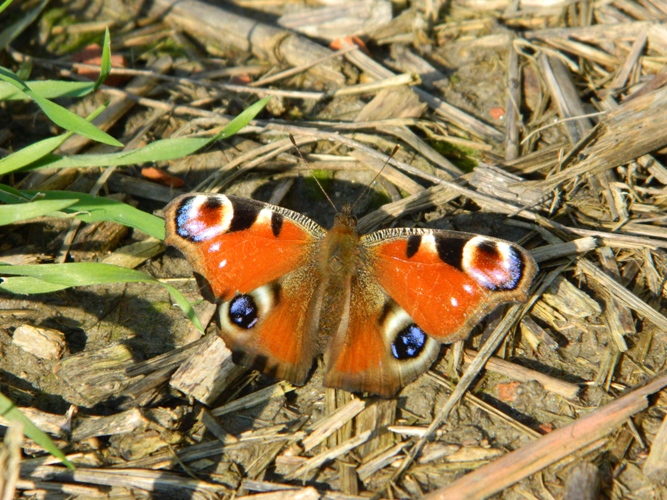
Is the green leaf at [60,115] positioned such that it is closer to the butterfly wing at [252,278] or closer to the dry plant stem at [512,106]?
the butterfly wing at [252,278]

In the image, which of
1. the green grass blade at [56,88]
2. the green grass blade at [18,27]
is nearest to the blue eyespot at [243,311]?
the green grass blade at [56,88]

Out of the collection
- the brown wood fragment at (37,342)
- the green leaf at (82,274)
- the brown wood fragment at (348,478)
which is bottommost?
the brown wood fragment at (348,478)

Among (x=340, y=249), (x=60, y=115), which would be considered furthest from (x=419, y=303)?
(x=60, y=115)

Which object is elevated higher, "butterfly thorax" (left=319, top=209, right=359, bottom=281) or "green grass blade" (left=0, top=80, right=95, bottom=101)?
"green grass blade" (left=0, top=80, right=95, bottom=101)

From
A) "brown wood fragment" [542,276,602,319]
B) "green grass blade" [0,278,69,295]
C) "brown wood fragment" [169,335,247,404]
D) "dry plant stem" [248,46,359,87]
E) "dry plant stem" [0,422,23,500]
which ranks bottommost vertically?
"brown wood fragment" [169,335,247,404]

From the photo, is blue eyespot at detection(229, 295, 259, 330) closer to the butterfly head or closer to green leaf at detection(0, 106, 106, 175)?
the butterfly head

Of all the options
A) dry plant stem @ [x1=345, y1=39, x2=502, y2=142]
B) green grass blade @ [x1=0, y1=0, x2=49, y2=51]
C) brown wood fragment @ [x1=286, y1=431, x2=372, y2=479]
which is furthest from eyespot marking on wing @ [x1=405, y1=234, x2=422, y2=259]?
green grass blade @ [x1=0, y1=0, x2=49, y2=51]

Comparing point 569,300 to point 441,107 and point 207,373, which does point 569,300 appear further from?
point 207,373
